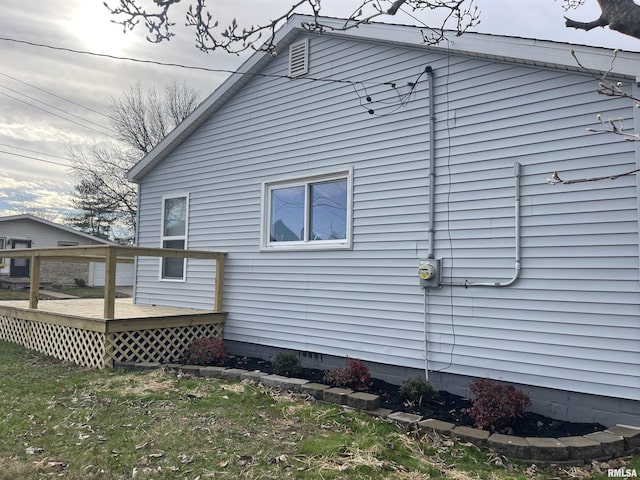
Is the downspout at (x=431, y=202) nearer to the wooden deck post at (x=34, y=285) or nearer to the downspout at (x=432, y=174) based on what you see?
the downspout at (x=432, y=174)

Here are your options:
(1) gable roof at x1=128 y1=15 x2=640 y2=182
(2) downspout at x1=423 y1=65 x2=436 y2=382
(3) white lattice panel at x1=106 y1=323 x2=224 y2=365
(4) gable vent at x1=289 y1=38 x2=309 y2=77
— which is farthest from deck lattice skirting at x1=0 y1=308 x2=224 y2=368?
(4) gable vent at x1=289 y1=38 x2=309 y2=77

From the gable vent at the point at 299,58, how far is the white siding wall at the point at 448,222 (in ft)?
0.52

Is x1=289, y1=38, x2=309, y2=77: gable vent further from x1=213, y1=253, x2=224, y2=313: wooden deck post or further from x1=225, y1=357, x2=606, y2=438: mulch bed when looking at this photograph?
x1=225, y1=357, x2=606, y2=438: mulch bed

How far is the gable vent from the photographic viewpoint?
7.16 meters

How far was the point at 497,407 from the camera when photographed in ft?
13.9

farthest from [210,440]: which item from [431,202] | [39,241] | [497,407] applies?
[39,241]

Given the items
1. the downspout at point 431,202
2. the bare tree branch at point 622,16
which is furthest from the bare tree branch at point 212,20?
the downspout at point 431,202

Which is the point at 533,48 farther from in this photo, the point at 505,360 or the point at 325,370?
the point at 325,370

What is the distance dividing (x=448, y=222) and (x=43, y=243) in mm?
24370

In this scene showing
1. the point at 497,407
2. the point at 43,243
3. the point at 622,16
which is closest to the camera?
the point at 622,16

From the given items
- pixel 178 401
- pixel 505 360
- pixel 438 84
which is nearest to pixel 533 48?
pixel 438 84

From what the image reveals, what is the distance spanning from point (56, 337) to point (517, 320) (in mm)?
6860

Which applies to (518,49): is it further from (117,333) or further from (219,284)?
(117,333)

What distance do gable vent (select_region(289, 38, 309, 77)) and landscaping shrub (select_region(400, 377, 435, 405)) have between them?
15.4 feet
